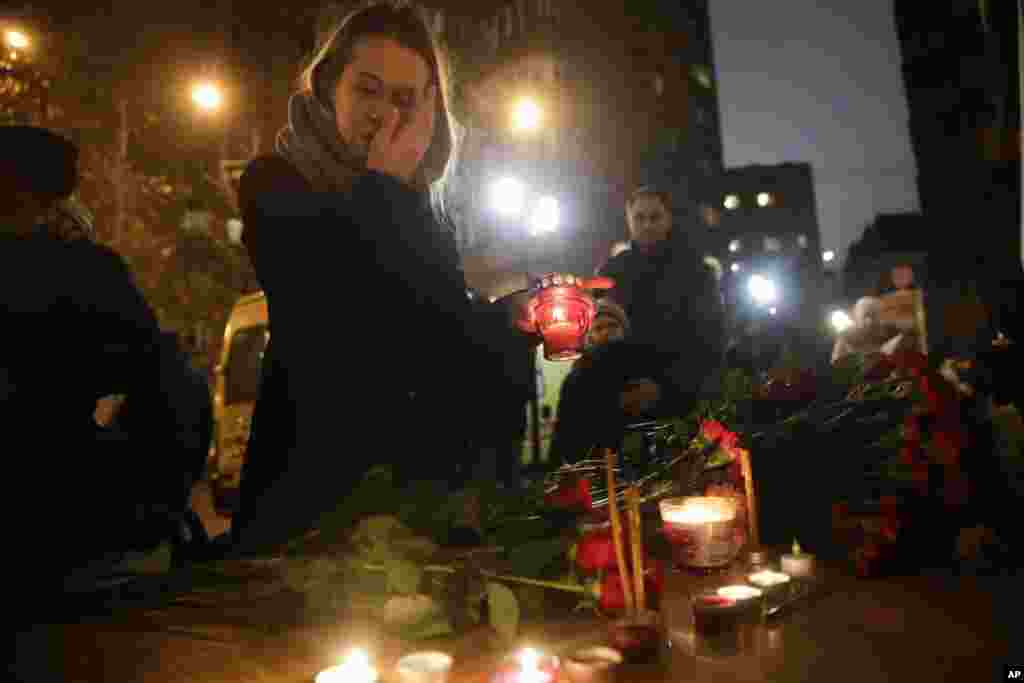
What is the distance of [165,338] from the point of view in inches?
76.6

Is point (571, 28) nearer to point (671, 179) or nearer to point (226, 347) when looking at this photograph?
point (226, 347)

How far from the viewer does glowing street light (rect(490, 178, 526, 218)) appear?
780 centimetres

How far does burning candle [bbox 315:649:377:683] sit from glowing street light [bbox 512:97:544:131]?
928 centimetres

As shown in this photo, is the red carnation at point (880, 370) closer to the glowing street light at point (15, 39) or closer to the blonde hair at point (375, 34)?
the blonde hair at point (375, 34)

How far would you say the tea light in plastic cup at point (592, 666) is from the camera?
1.18m

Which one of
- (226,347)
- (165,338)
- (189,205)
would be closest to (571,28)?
(189,205)

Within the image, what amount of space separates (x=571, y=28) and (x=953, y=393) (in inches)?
878

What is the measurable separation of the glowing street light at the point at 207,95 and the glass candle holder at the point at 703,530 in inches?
439

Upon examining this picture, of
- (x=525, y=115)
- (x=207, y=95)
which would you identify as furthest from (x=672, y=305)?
(x=207, y=95)

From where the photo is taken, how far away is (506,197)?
25.7 feet

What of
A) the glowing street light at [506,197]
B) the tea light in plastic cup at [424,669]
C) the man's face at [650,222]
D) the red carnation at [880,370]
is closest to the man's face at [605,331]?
the man's face at [650,222]

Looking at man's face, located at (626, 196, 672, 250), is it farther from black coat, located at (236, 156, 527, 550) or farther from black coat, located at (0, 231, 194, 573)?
black coat, located at (0, 231, 194, 573)

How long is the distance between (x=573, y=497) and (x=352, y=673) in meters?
0.67

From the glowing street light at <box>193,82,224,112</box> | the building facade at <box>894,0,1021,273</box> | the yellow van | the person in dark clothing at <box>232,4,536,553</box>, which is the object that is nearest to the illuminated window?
the building facade at <box>894,0,1021,273</box>
